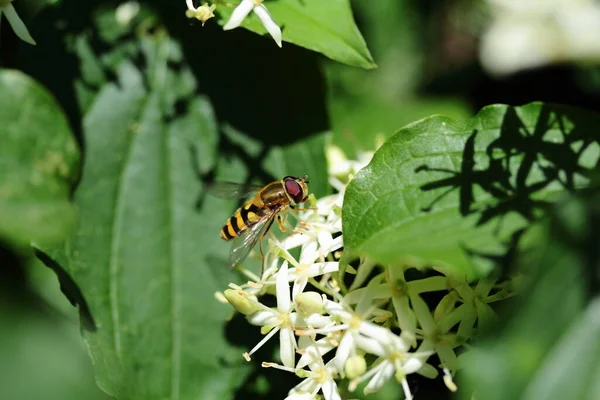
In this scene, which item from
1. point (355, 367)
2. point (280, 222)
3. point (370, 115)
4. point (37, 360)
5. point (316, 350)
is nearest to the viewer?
point (37, 360)

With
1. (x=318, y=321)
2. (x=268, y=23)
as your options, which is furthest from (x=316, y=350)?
(x=268, y=23)

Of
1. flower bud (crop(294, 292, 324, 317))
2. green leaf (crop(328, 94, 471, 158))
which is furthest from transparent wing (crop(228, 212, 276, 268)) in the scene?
green leaf (crop(328, 94, 471, 158))

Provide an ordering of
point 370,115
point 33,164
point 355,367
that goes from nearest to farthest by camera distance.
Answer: point 33,164 < point 355,367 < point 370,115

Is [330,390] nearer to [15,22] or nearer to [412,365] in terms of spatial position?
[412,365]

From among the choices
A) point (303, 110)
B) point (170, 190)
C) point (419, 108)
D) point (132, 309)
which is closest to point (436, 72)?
point (419, 108)

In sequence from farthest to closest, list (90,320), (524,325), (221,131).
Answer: (221,131), (90,320), (524,325)

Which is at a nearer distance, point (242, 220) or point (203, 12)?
point (203, 12)

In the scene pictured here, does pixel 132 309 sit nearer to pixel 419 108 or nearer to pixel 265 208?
pixel 265 208

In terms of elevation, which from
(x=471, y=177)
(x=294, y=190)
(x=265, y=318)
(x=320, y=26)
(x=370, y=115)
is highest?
(x=320, y=26)
